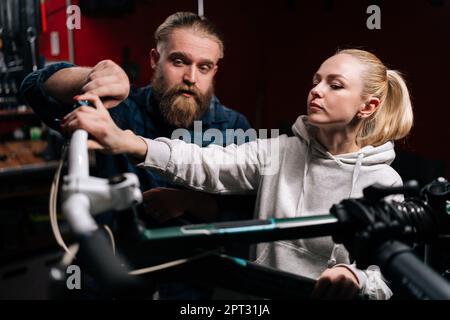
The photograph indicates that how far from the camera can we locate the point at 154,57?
70 centimetres

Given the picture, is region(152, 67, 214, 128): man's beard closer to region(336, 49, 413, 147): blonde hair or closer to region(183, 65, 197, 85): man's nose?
region(183, 65, 197, 85): man's nose

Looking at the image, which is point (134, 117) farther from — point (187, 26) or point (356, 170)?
point (356, 170)

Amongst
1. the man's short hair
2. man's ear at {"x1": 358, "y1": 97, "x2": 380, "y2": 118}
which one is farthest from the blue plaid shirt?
man's ear at {"x1": 358, "y1": 97, "x2": 380, "y2": 118}

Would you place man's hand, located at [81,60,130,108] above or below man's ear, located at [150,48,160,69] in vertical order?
below

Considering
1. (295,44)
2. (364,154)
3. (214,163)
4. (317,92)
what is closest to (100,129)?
(214,163)

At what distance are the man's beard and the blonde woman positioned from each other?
2.9 inches

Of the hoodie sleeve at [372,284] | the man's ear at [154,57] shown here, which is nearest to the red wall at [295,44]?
the man's ear at [154,57]

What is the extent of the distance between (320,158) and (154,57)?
36 centimetres

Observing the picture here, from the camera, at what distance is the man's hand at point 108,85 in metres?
0.59

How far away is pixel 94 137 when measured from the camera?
52 cm

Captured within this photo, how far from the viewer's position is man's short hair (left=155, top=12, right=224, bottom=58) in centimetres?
66

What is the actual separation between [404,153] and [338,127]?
0.94 ft

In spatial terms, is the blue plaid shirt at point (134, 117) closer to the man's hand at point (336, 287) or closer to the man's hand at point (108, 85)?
the man's hand at point (108, 85)

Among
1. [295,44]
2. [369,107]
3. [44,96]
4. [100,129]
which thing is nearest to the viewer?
[100,129]
